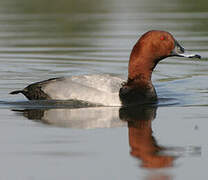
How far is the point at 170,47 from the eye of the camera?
1118cm

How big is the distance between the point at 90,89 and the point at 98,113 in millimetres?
726

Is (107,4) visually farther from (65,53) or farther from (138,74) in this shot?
(138,74)

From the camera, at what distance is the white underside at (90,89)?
10.8m

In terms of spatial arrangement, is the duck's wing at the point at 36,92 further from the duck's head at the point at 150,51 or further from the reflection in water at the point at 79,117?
the duck's head at the point at 150,51

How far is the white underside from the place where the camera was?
35.6ft

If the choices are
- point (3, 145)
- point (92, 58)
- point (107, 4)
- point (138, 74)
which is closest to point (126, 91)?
point (138, 74)

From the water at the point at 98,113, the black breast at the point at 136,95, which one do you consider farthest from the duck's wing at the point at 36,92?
the black breast at the point at 136,95

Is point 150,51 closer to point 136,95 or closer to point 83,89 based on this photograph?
point 136,95

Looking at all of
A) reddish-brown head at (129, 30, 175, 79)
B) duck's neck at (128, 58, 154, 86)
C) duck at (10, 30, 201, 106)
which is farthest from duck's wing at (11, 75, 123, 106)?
reddish-brown head at (129, 30, 175, 79)

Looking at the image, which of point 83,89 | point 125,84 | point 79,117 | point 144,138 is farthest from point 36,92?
point 144,138

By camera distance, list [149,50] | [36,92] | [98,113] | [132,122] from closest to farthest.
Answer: [132,122], [98,113], [149,50], [36,92]

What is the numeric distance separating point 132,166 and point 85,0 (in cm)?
1891

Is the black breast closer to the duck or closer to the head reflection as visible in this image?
the duck

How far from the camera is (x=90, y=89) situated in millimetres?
10906
